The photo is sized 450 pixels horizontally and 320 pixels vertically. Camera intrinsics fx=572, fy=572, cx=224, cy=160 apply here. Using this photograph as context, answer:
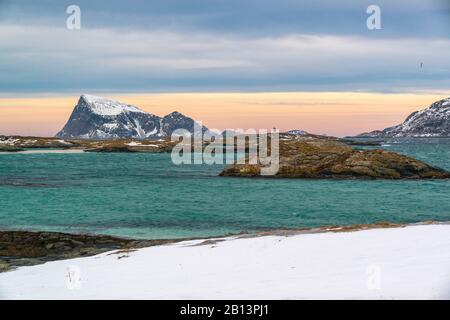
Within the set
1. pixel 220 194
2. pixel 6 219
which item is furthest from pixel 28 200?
pixel 220 194

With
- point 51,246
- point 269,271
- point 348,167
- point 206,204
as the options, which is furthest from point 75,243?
point 348,167

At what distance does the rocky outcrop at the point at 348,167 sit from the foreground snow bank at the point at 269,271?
5885cm

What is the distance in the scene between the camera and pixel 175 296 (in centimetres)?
1330

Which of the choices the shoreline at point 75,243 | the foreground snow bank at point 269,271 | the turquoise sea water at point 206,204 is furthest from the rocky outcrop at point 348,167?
the foreground snow bank at point 269,271

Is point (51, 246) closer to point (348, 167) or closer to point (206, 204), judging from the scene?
point (206, 204)

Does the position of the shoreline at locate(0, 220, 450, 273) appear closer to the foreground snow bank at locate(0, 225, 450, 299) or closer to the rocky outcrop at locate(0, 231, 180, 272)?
the rocky outcrop at locate(0, 231, 180, 272)

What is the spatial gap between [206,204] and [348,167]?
1350 inches

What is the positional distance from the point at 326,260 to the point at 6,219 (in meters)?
30.7

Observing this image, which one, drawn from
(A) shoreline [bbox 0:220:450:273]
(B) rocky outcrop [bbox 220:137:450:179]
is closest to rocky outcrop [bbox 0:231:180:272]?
(A) shoreline [bbox 0:220:450:273]

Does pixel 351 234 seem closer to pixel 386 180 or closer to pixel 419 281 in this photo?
pixel 419 281
